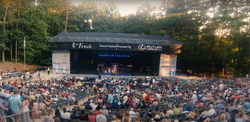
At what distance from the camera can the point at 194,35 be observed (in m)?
29.8

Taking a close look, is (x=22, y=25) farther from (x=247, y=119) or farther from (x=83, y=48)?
(x=247, y=119)

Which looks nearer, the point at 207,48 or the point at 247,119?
the point at 247,119

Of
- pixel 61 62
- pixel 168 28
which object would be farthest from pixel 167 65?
pixel 61 62

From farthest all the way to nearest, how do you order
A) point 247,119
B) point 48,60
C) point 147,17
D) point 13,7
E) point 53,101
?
point 147,17, point 48,60, point 13,7, point 53,101, point 247,119

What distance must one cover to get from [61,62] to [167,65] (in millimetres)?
14230

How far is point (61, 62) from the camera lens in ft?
77.0

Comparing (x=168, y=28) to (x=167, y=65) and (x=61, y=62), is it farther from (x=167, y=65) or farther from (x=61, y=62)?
(x=61, y=62)

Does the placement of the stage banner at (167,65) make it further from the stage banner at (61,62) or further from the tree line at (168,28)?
the stage banner at (61,62)

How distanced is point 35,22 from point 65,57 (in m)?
11.9

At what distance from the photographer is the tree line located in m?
25.0

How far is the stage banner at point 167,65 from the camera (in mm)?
24547

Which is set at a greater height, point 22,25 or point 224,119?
point 22,25

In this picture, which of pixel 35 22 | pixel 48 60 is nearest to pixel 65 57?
pixel 48 60

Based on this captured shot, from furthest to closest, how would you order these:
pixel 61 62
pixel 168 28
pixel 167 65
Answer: pixel 168 28 < pixel 167 65 < pixel 61 62
